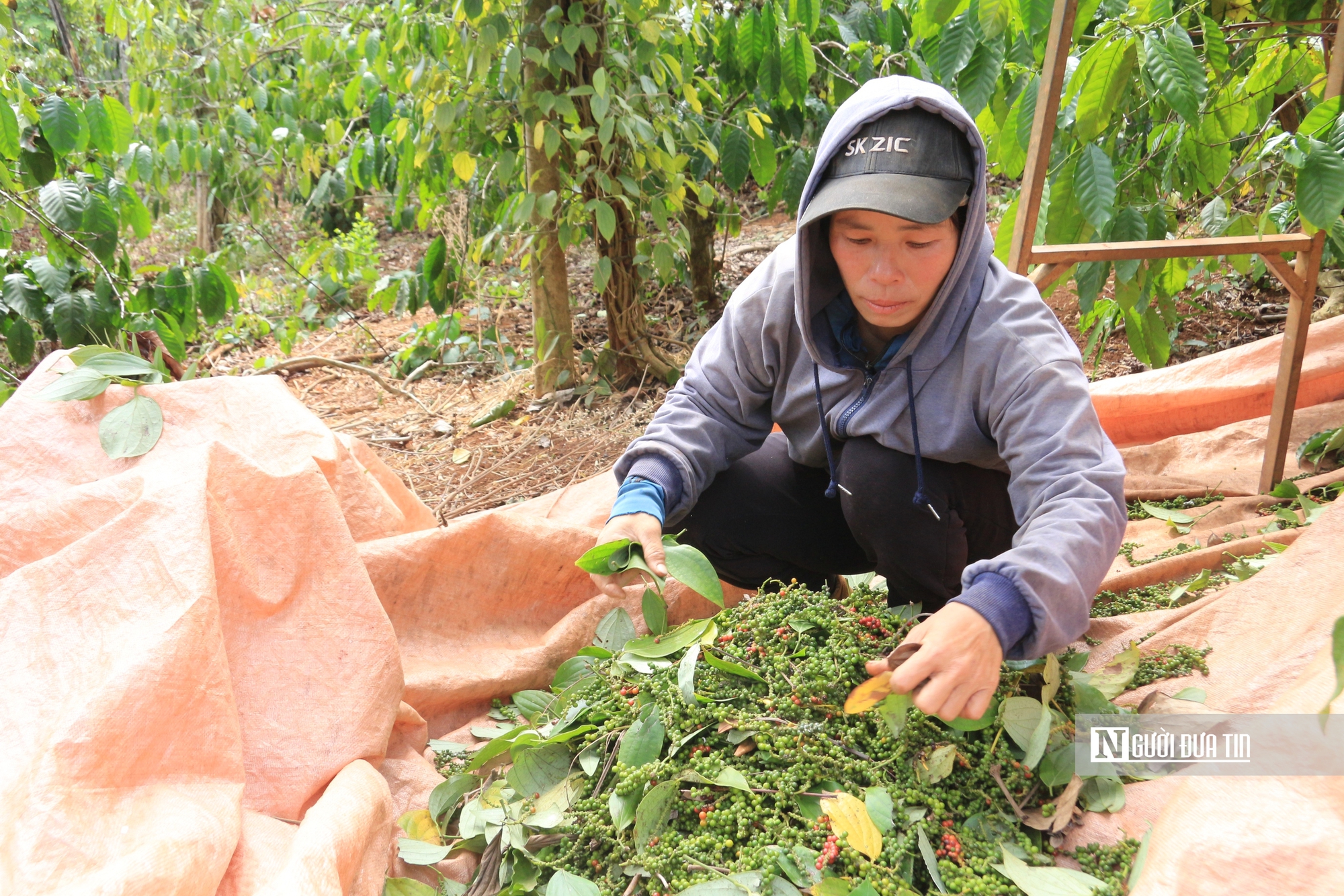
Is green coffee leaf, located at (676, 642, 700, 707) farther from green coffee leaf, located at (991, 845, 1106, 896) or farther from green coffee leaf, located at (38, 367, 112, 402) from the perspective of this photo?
green coffee leaf, located at (38, 367, 112, 402)

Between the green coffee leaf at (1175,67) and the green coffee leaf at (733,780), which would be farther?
the green coffee leaf at (1175,67)

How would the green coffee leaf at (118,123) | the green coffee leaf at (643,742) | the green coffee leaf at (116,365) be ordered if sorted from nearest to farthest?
the green coffee leaf at (643,742)
the green coffee leaf at (116,365)
the green coffee leaf at (118,123)

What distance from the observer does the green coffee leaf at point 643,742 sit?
3.62ft

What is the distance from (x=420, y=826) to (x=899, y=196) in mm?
948

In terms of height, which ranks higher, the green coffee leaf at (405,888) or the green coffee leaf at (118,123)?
the green coffee leaf at (118,123)

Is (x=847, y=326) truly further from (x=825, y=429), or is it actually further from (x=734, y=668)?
(x=734, y=668)

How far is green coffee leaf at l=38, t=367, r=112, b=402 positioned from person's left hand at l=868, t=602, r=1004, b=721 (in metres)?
1.13

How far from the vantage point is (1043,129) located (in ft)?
4.83

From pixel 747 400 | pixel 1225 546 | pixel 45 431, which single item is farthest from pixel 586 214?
pixel 1225 546

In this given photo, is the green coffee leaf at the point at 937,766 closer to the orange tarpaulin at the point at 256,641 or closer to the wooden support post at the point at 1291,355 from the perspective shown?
the orange tarpaulin at the point at 256,641

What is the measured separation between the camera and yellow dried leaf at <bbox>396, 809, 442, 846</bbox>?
1.14 m

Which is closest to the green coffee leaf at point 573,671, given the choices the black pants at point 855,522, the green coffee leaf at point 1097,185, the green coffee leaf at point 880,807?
the black pants at point 855,522

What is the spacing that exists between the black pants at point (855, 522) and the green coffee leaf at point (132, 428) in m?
0.80

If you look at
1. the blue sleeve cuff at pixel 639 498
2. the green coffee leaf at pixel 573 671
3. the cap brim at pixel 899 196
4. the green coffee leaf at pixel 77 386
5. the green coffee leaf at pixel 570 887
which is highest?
the cap brim at pixel 899 196
